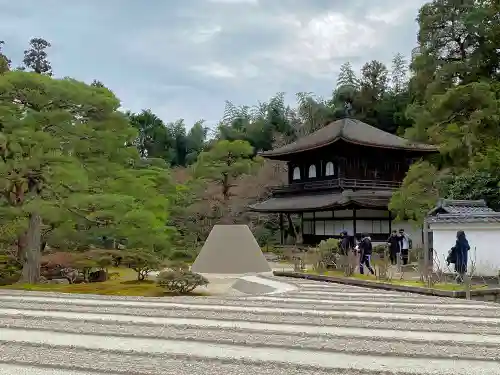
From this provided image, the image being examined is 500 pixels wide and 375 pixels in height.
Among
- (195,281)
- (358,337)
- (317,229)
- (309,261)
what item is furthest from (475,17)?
(358,337)

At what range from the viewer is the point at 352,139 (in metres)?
24.8

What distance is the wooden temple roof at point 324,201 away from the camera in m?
23.0

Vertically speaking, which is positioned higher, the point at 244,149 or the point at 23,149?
the point at 244,149

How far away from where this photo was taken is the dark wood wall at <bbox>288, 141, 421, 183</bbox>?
25672 millimetres

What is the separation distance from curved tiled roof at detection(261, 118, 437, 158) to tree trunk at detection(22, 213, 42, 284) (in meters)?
14.7

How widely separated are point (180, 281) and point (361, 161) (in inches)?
625

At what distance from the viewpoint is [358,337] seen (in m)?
6.32

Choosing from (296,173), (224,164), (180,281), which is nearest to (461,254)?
(180,281)

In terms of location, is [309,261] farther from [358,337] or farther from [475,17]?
[475,17]

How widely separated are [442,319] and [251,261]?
6581mm

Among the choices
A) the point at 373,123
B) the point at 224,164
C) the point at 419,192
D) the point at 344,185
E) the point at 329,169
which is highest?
the point at 373,123

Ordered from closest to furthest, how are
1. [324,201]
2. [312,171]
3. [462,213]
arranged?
[462,213], [324,201], [312,171]

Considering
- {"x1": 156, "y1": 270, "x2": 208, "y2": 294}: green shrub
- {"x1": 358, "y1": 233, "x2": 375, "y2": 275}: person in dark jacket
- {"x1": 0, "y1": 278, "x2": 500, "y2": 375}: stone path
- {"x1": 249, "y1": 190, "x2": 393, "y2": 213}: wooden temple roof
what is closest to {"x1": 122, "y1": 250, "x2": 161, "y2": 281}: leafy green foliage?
{"x1": 156, "y1": 270, "x2": 208, "y2": 294}: green shrub

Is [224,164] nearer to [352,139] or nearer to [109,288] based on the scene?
[352,139]
